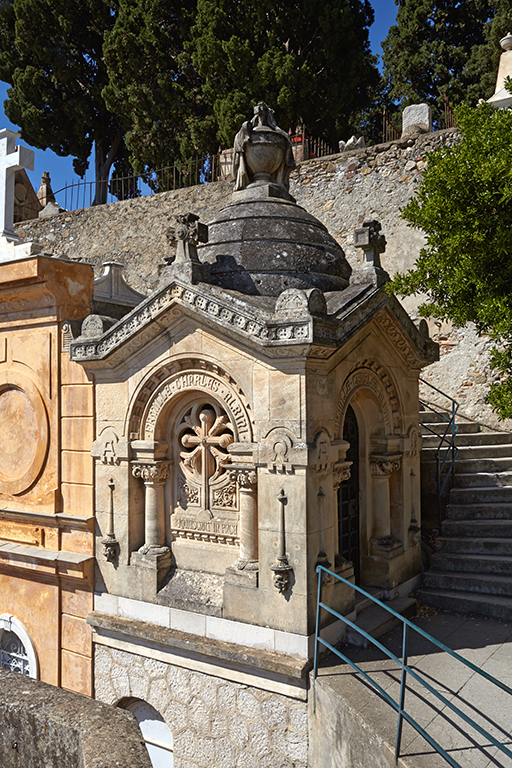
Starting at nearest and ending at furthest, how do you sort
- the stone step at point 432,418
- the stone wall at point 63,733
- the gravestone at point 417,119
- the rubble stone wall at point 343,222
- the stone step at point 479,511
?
the stone wall at point 63,733
the stone step at point 479,511
the stone step at point 432,418
the rubble stone wall at point 343,222
the gravestone at point 417,119

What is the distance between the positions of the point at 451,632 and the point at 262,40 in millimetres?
18981

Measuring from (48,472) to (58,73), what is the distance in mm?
21817

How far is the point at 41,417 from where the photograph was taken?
7.51 metres

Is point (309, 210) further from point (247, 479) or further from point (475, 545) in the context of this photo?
point (247, 479)

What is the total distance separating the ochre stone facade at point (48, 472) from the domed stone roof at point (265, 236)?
1899mm

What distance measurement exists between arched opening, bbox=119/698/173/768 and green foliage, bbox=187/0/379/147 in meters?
16.5

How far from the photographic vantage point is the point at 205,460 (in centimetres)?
651

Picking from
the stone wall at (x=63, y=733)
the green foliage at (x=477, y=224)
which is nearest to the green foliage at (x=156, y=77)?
the green foliage at (x=477, y=224)

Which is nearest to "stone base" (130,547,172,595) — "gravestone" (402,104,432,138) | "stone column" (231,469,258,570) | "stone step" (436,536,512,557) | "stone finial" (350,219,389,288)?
"stone column" (231,469,258,570)

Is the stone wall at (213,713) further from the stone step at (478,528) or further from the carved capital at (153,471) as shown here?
the stone step at (478,528)

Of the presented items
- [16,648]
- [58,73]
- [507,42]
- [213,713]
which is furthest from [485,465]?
[58,73]

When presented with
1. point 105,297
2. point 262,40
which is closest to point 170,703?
point 105,297

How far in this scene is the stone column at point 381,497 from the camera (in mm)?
7234

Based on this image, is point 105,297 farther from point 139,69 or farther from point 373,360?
point 139,69
